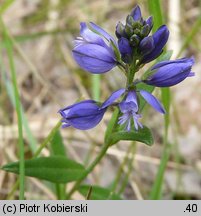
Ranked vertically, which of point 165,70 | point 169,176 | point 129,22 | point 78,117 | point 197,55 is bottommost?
point 169,176

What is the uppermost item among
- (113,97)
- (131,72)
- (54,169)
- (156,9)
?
(156,9)

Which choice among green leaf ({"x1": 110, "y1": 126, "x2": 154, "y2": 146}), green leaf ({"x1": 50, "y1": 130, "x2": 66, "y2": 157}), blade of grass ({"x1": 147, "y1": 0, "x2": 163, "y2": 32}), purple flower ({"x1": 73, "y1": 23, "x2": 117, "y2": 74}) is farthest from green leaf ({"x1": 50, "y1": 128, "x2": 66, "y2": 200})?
blade of grass ({"x1": 147, "y1": 0, "x2": 163, "y2": 32})

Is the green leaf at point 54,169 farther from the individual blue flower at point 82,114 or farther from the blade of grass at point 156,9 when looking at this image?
the blade of grass at point 156,9

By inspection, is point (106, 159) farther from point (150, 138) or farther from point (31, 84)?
point (150, 138)

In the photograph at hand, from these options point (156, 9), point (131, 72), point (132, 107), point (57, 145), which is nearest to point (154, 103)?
point (132, 107)

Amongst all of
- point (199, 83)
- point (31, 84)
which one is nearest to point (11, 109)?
point (31, 84)

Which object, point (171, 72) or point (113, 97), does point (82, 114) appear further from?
point (171, 72)

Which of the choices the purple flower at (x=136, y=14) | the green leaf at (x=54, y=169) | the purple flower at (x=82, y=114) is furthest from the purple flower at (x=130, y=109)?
the green leaf at (x=54, y=169)
